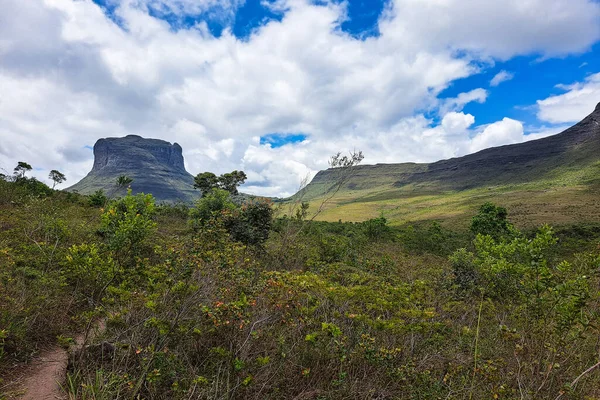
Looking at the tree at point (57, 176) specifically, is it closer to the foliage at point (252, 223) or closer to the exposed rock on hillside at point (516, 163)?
the foliage at point (252, 223)

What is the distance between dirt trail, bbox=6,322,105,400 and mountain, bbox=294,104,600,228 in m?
54.4

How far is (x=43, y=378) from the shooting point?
13.9 ft

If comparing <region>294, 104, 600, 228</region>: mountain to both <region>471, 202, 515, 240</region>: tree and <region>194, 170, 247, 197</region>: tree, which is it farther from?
<region>471, 202, 515, 240</region>: tree

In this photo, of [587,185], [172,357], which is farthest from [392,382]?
[587,185]

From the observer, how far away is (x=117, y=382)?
3434 mm

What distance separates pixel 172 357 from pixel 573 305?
4.63m

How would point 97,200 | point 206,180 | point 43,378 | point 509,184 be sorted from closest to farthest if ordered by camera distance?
1. point 43,378
2. point 97,200
3. point 206,180
4. point 509,184

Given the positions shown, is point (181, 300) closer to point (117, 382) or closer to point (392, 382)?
point (117, 382)

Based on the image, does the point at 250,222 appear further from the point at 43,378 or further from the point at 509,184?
the point at 509,184

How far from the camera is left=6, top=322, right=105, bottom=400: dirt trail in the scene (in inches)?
150

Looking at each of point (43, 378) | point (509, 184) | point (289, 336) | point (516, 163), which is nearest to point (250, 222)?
point (289, 336)

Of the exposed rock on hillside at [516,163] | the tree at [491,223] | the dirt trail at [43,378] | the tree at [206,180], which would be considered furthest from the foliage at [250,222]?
the exposed rock on hillside at [516,163]

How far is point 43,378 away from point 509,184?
487 ft

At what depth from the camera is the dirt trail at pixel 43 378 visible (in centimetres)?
381
